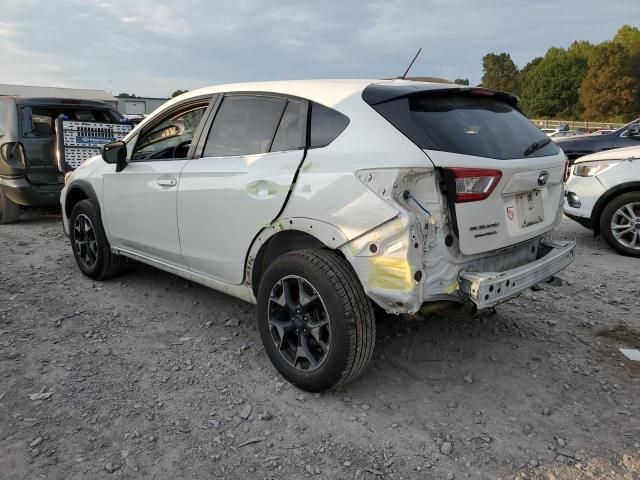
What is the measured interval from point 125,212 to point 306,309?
6.99 feet

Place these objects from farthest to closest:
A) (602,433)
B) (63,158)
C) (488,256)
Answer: (63,158), (488,256), (602,433)

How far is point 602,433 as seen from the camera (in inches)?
104

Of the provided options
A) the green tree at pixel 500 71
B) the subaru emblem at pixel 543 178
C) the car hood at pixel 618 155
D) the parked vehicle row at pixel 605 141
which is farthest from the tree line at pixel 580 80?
the subaru emblem at pixel 543 178

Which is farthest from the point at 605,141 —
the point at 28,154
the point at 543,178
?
the point at 28,154

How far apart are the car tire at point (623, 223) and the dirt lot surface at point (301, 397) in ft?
5.27

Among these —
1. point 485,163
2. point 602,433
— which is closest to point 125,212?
point 485,163

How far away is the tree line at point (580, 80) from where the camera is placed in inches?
2406

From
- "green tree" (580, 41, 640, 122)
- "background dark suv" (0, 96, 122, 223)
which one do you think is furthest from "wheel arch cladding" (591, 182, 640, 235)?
"green tree" (580, 41, 640, 122)

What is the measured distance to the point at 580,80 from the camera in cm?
7700

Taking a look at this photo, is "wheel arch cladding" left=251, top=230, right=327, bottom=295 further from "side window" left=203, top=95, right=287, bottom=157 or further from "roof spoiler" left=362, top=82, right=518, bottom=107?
"roof spoiler" left=362, top=82, right=518, bottom=107

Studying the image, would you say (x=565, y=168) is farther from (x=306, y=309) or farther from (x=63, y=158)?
(x=63, y=158)

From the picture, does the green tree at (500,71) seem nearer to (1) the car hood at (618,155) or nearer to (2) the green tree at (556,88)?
(2) the green tree at (556,88)

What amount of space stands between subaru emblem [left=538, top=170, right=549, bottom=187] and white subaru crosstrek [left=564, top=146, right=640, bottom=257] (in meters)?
3.37

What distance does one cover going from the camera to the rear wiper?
3010 millimetres
